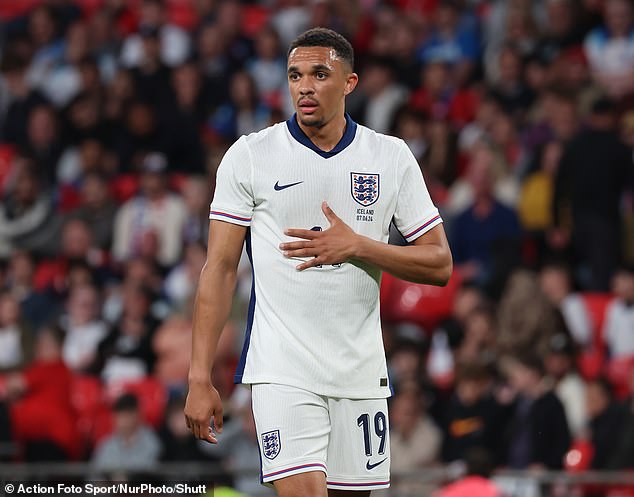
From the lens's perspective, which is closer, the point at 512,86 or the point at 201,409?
the point at 201,409

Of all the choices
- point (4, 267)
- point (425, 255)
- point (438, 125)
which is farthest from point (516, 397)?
point (4, 267)

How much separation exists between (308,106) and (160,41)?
471 inches

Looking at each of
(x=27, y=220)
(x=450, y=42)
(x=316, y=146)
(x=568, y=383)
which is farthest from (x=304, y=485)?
(x=450, y=42)

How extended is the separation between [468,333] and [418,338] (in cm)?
60

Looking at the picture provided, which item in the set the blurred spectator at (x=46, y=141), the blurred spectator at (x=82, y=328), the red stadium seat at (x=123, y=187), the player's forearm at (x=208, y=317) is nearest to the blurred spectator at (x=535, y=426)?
the blurred spectator at (x=82, y=328)

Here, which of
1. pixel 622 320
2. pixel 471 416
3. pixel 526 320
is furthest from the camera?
pixel 622 320

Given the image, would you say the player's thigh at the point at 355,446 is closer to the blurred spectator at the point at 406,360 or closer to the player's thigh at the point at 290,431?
the player's thigh at the point at 290,431

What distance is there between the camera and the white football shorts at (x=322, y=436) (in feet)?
16.9

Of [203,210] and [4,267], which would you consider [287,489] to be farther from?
[4,267]

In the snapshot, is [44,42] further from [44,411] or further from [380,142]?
[380,142]

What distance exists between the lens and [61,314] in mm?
13141

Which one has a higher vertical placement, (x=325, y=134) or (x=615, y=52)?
(x=615, y=52)

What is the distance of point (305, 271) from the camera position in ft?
17.3

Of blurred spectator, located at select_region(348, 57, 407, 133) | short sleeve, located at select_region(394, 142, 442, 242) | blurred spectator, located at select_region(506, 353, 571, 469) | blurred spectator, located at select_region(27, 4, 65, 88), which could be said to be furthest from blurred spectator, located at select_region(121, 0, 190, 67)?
short sleeve, located at select_region(394, 142, 442, 242)
